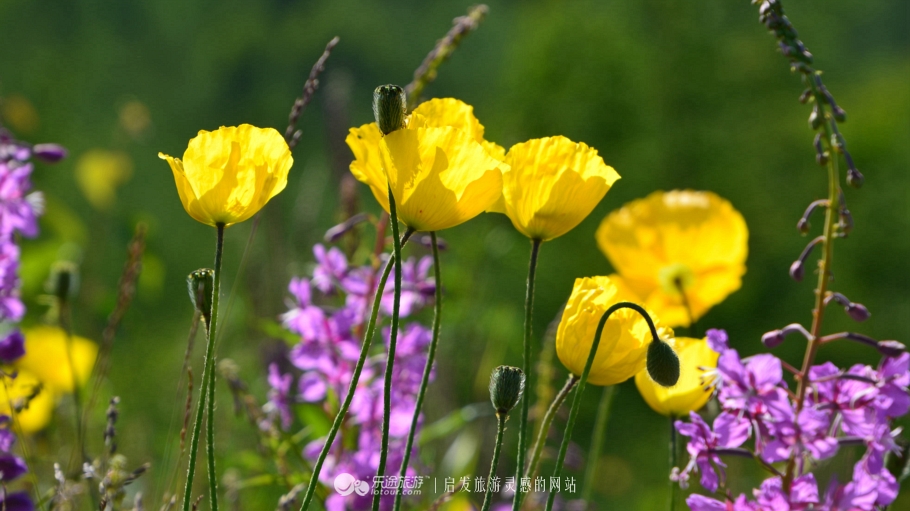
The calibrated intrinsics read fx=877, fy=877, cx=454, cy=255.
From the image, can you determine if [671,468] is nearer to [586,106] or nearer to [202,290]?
[202,290]

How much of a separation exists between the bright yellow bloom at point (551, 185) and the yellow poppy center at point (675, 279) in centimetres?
41

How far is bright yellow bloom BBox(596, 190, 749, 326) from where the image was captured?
92cm

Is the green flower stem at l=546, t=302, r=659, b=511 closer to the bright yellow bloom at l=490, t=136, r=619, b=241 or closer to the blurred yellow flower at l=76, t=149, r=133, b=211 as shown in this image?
the bright yellow bloom at l=490, t=136, r=619, b=241

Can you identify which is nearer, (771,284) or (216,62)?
(771,284)

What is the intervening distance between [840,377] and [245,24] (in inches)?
348

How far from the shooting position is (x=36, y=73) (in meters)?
7.52

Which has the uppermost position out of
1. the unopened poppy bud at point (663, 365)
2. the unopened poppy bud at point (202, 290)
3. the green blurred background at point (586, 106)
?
the green blurred background at point (586, 106)

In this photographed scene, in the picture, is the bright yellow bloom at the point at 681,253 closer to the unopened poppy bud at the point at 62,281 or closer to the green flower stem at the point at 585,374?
the green flower stem at the point at 585,374

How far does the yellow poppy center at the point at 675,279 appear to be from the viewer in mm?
920

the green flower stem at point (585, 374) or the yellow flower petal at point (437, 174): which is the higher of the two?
the yellow flower petal at point (437, 174)

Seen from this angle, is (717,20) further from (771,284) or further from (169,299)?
(169,299)

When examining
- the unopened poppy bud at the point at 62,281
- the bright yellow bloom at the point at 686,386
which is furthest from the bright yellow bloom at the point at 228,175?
the unopened poppy bud at the point at 62,281

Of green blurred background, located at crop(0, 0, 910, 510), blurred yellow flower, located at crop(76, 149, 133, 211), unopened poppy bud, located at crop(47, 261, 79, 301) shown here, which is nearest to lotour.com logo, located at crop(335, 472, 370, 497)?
unopened poppy bud, located at crop(47, 261, 79, 301)

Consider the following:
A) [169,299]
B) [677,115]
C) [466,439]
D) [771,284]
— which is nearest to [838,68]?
[677,115]
